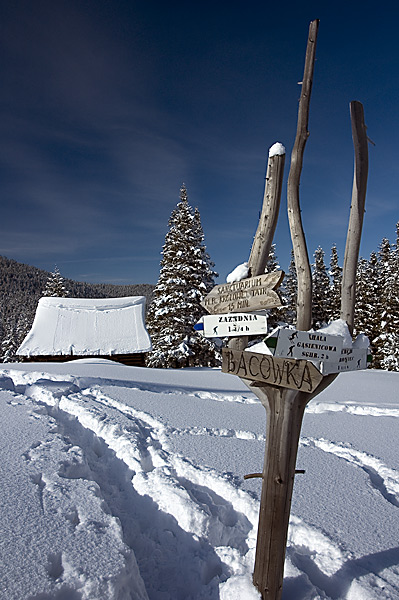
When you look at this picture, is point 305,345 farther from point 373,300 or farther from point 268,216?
point 373,300

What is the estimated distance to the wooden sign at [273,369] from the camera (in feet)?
9.07

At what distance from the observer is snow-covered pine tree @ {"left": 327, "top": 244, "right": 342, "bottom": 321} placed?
31.1 meters

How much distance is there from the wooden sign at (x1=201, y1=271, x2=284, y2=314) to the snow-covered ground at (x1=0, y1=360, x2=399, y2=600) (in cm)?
226

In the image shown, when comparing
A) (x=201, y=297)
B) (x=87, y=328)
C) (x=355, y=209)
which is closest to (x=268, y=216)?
(x=355, y=209)

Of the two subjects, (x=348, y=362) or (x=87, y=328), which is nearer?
(x=348, y=362)

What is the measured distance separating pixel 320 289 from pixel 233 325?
27.9 metres

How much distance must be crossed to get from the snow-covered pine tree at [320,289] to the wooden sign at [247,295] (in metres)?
26.0

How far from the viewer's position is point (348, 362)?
9.55ft

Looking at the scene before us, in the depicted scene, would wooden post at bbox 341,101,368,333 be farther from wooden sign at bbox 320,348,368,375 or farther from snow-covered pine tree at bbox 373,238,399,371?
snow-covered pine tree at bbox 373,238,399,371

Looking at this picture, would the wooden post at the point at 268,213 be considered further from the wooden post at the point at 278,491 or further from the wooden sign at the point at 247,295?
the wooden post at the point at 278,491

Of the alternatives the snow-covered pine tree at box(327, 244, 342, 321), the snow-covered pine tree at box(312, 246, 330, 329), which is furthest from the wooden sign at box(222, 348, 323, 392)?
the snow-covered pine tree at box(327, 244, 342, 321)

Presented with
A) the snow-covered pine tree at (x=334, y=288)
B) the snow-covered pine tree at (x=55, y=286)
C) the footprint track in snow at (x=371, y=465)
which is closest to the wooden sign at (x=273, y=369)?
the footprint track in snow at (x=371, y=465)

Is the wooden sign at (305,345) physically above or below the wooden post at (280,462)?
Result: above

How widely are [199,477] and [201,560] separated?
4.25 ft
